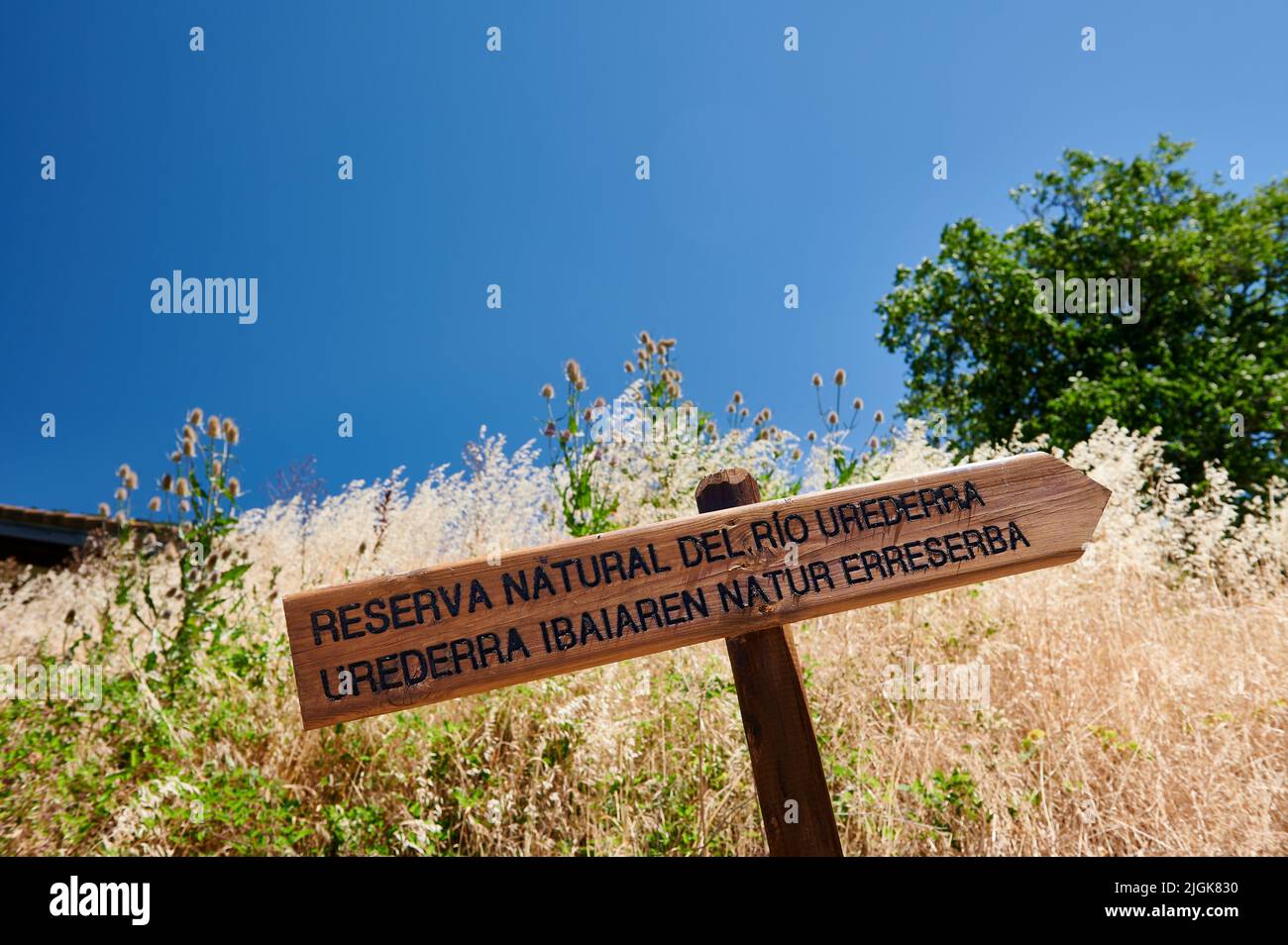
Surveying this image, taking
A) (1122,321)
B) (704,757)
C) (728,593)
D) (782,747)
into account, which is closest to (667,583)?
(728,593)

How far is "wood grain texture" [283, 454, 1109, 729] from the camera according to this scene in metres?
1.68

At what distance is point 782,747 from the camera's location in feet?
6.08

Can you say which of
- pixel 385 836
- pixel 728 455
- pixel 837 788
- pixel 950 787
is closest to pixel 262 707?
pixel 385 836

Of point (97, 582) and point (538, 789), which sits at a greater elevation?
point (97, 582)

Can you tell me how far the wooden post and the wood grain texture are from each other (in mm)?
112

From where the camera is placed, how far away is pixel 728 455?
5.07 meters

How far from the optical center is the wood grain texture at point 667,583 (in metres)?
1.68

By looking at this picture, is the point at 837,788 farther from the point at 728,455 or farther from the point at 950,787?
the point at 728,455

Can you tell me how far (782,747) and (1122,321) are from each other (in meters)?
14.3

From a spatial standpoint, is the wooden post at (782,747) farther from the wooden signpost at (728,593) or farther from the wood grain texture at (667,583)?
the wood grain texture at (667,583)

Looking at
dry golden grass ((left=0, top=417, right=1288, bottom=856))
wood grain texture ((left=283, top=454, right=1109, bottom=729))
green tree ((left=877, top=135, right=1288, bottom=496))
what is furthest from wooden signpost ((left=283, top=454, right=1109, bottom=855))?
green tree ((left=877, top=135, right=1288, bottom=496))

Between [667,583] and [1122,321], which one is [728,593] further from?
[1122,321]

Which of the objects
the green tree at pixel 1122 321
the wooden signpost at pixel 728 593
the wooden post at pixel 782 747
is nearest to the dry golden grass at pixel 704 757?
the wooden post at pixel 782 747
